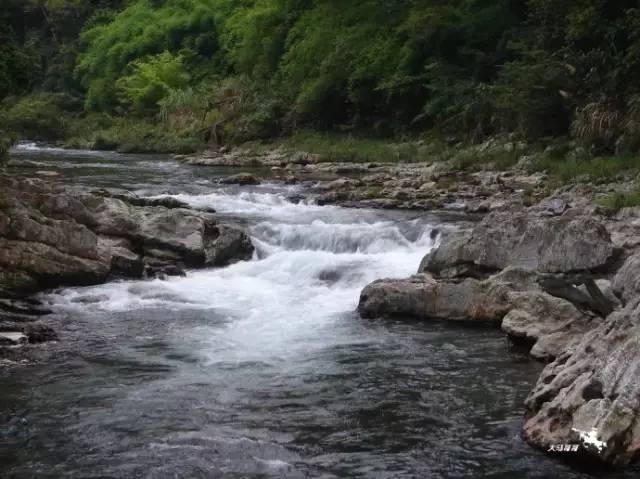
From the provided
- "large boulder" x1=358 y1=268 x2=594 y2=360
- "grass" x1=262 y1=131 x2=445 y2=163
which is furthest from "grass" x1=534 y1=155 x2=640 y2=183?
"large boulder" x1=358 y1=268 x2=594 y2=360

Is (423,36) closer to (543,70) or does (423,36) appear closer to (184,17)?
(543,70)

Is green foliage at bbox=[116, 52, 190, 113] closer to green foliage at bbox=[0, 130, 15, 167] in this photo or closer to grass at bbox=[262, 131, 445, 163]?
grass at bbox=[262, 131, 445, 163]

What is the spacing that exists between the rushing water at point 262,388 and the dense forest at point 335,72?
8.05m

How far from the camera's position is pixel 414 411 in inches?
353

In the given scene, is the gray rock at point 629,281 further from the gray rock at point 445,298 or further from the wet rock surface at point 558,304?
the gray rock at point 445,298

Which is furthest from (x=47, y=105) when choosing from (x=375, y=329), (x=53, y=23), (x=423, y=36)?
(x=375, y=329)

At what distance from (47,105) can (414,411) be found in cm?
5657

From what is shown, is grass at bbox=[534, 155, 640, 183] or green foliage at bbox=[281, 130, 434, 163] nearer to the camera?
grass at bbox=[534, 155, 640, 183]

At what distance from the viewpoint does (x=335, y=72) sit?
41.4m

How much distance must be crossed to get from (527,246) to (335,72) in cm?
2873

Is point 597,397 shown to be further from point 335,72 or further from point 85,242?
point 335,72

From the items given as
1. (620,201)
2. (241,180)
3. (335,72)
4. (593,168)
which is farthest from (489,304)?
(335,72)

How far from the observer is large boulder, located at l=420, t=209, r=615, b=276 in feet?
43.7

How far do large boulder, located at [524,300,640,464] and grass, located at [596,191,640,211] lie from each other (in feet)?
31.7
